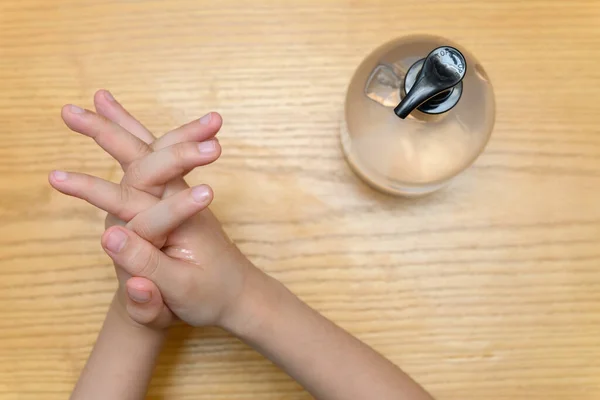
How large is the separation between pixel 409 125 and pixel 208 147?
0.12 m

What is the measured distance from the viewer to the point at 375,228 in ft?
1.36

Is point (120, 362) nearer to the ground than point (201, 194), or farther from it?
nearer to the ground

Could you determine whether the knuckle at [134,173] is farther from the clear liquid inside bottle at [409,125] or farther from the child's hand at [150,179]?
the clear liquid inside bottle at [409,125]

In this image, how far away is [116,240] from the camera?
1.03 feet

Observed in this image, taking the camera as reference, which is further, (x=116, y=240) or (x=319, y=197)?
(x=319, y=197)

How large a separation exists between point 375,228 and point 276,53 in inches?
5.9

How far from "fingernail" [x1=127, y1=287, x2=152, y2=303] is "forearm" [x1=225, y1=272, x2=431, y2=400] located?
7 cm

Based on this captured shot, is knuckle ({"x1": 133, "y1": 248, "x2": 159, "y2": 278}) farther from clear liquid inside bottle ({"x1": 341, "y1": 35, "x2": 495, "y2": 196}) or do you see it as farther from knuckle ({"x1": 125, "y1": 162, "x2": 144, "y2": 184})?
clear liquid inside bottle ({"x1": 341, "y1": 35, "x2": 495, "y2": 196})

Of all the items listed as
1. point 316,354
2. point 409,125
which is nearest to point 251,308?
point 316,354

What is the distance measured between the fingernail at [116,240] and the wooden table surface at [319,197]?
0.34 feet

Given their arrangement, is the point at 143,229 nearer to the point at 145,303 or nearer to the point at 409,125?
the point at 145,303

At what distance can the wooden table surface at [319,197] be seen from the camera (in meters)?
0.41

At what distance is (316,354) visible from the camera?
14.6 inches

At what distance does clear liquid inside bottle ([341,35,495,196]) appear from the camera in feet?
1.18
